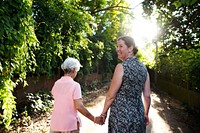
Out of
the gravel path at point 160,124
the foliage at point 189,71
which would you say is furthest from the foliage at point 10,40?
the foliage at point 189,71

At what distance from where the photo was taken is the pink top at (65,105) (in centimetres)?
346

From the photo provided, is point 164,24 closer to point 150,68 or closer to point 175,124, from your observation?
point 150,68

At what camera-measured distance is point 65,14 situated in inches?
369

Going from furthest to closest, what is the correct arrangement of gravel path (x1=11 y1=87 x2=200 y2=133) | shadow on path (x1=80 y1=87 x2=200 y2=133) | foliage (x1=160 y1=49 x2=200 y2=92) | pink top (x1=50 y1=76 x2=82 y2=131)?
1. foliage (x1=160 y1=49 x2=200 y2=92)
2. shadow on path (x1=80 y1=87 x2=200 y2=133)
3. gravel path (x1=11 y1=87 x2=200 y2=133)
4. pink top (x1=50 y1=76 x2=82 y2=131)

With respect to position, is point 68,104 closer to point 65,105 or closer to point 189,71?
point 65,105

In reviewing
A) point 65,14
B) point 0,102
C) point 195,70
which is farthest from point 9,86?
point 195,70

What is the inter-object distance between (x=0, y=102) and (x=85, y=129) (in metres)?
2.91

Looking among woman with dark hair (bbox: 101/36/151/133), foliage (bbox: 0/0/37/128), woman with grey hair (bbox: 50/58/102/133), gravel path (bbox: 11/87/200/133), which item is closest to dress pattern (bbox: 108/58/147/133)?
woman with dark hair (bbox: 101/36/151/133)

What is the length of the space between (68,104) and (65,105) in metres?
0.04

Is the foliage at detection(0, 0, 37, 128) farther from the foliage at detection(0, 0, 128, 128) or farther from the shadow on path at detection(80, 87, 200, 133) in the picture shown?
the shadow on path at detection(80, 87, 200, 133)

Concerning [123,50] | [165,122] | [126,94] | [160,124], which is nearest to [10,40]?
[123,50]

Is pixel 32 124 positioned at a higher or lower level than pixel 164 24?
lower

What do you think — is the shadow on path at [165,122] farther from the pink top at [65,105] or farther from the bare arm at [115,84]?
the bare arm at [115,84]

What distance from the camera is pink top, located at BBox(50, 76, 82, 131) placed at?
11.4 ft
